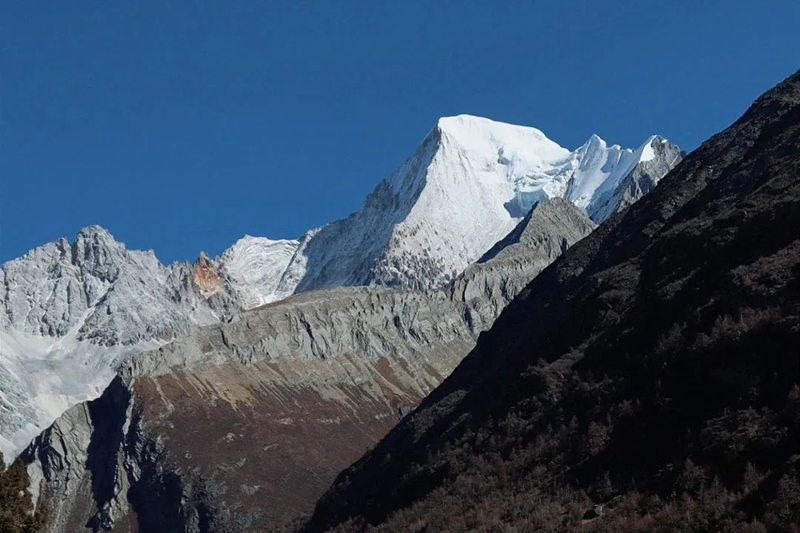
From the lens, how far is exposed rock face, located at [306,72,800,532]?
2329 inches

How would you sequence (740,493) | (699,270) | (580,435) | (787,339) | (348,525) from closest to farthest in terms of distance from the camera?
(740,493)
(787,339)
(580,435)
(699,270)
(348,525)

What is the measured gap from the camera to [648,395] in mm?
71562

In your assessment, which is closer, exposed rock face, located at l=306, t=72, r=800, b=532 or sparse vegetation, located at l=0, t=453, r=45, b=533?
sparse vegetation, located at l=0, t=453, r=45, b=533

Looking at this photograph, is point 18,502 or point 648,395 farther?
point 648,395

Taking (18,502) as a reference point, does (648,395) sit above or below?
below

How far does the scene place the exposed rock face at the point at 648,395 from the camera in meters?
59.2

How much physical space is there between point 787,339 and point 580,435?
18089 mm

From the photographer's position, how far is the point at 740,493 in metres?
55.1

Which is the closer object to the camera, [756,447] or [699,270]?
[756,447]

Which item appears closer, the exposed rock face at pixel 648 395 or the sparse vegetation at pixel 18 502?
the sparse vegetation at pixel 18 502

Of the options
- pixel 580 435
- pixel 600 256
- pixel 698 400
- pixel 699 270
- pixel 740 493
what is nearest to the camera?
pixel 740 493

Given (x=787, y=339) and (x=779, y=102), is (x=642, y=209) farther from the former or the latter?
(x=787, y=339)

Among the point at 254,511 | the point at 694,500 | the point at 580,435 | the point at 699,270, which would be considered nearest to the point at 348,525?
the point at 580,435

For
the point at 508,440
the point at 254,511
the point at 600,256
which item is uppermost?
the point at 254,511
